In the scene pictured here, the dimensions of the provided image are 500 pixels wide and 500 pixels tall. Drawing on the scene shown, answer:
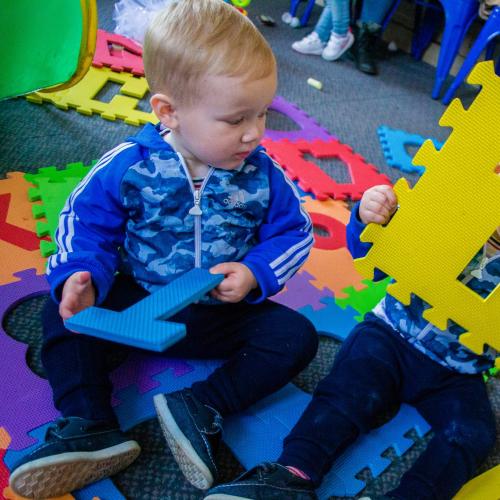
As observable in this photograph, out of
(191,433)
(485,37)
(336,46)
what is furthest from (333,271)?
(336,46)

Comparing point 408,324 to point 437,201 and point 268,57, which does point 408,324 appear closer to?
point 437,201

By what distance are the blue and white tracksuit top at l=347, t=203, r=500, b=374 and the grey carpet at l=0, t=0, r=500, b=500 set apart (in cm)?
14

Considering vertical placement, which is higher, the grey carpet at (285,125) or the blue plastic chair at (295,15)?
the blue plastic chair at (295,15)

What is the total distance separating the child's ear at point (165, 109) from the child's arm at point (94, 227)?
0.25 feet

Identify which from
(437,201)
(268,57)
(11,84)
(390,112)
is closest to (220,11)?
(268,57)

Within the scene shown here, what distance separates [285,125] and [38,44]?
0.74 meters

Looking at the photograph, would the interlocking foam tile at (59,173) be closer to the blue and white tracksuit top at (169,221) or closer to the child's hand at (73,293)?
the blue and white tracksuit top at (169,221)

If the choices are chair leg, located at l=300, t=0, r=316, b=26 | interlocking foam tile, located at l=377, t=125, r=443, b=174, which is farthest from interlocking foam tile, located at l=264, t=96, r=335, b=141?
chair leg, located at l=300, t=0, r=316, b=26

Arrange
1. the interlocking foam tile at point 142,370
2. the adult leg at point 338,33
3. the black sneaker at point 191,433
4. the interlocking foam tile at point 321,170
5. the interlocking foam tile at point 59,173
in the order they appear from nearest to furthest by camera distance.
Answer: the black sneaker at point 191,433, the interlocking foam tile at point 142,370, the interlocking foam tile at point 59,173, the interlocking foam tile at point 321,170, the adult leg at point 338,33

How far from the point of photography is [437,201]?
0.63 metres

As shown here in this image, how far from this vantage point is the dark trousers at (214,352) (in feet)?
2.24

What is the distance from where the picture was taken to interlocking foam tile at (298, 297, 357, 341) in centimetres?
95

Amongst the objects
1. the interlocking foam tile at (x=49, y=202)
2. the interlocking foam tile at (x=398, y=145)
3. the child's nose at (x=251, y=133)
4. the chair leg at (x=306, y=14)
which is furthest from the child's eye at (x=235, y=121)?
the chair leg at (x=306, y=14)

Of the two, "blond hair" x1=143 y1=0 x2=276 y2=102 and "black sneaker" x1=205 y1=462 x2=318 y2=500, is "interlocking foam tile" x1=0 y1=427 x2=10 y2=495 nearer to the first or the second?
"black sneaker" x1=205 y1=462 x2=318 y2=500
